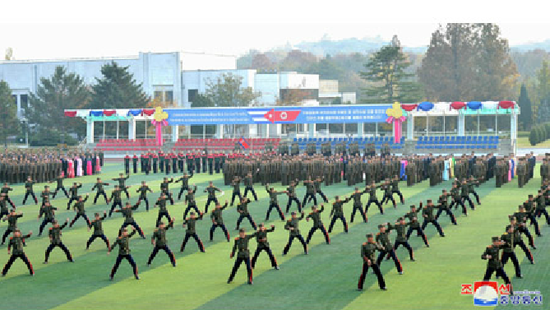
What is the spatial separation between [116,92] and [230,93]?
50.8ft

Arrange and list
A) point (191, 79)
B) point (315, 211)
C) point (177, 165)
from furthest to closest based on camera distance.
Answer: point (191, 79), point (177, 165), point (315, 211)

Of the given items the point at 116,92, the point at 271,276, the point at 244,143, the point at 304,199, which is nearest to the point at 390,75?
the point at 116,92

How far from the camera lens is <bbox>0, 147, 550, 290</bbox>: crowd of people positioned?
747 inches

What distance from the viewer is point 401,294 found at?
17.0m

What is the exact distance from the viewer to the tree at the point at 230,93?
9438 centimetres

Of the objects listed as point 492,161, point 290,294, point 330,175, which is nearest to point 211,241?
point 290,294

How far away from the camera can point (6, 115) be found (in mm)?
83500

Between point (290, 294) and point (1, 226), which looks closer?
point (290, 294)

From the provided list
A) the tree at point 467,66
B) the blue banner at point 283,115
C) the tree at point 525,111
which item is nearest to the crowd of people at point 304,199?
the blue banner at point 283,115

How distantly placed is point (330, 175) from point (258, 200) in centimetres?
686

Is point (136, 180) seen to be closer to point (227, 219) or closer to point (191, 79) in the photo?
point (227, 219)

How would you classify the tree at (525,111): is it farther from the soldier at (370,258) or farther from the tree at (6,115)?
the soldier at (370,258)

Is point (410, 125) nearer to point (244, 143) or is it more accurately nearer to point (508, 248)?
point (244, 143)

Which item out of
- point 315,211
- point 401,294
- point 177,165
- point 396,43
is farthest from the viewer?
point 396,43
